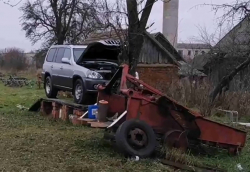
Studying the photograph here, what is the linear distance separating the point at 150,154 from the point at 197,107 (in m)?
6.76

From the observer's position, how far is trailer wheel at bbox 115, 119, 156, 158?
6.85 meters

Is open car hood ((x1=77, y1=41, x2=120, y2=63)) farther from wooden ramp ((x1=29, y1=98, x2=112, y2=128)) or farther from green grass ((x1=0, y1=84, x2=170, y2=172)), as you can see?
green grass ((x1=0, y1=84, x2=170, y2=172))


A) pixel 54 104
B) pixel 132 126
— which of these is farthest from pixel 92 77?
pixel 132 126

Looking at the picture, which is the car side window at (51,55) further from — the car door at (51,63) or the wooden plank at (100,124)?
the wooden plank at (100,124)

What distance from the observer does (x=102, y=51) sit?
11945mm

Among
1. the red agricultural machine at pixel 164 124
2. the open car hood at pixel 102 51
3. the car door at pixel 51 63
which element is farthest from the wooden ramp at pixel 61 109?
the red agricultural machine at pixel 164 124

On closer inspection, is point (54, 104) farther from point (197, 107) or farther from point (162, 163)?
point (162, 163)

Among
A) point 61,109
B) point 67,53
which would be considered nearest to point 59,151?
point 61,109

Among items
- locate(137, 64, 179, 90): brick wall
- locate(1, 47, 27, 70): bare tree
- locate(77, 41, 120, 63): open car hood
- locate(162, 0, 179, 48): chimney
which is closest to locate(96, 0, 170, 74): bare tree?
locate(77, 41, 120, 63): open car hood

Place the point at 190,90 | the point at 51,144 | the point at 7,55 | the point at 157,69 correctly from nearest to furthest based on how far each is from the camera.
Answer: the point at 51,144 < the point at 190,90 < the point at 157,69 < the point at 7,55

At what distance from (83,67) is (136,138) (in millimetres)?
4948

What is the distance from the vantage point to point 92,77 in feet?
36.6

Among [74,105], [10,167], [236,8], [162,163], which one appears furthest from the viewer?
[236,8]

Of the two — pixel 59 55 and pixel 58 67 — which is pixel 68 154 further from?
pixel 59 55
